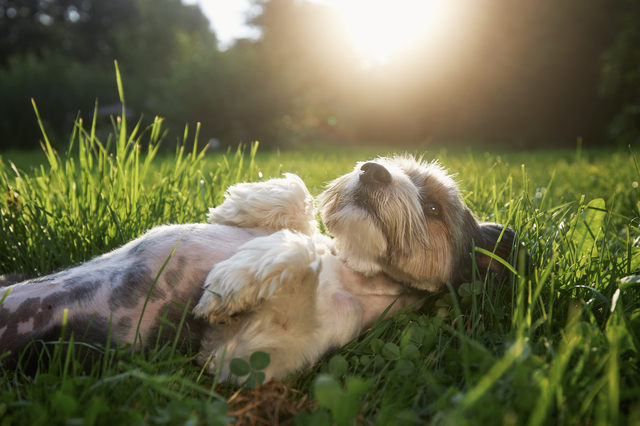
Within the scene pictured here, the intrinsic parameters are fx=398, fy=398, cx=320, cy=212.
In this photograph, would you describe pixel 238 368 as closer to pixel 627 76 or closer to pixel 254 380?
pixel 254 380

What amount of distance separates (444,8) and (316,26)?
15253mm

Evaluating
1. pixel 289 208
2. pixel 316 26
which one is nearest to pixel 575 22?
pixel 316 26

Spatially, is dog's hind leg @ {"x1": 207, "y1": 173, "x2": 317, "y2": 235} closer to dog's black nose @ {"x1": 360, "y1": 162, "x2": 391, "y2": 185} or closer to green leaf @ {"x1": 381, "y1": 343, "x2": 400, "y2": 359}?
dog's black nose @ {"x1": 360, "y1": 162, "x2": 391, "y2": 185}

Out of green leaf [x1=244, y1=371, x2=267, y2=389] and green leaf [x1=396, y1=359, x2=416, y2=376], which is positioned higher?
green leaf [x1=396, y1=359, x2=416, y2=376]

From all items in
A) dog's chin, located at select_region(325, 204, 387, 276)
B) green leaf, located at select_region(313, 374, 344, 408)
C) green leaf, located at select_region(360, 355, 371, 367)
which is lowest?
green leaf, located at select_region(360, 355, 371, 367)

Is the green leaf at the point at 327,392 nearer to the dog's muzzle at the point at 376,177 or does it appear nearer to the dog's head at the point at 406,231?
the dog's head at the point at 406,231

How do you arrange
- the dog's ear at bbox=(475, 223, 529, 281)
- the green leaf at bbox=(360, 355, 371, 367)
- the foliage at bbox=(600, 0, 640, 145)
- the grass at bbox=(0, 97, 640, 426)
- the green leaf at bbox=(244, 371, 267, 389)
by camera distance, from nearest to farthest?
the grass at bbox=(0, 97, 640, 426) → the green leaf at bbox=(244, 371, 267, 389) → the green leaf at bbox=(360, 355, 371, 367) → the dog's ear at bbox=(475, 223, 529, 281) → the foliage at bbox=(600, 0, 640, 145)

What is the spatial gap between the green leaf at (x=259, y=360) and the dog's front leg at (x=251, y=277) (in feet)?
0.76

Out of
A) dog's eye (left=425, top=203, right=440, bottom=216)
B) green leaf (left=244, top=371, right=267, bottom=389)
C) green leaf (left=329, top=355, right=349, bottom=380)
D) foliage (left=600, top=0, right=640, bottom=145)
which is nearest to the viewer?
green leaf (left=244, top=371, right=267, bottom=389)

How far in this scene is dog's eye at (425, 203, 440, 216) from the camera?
241 centimetres

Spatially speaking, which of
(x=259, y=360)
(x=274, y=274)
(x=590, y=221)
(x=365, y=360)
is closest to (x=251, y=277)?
(x=274, y=274)

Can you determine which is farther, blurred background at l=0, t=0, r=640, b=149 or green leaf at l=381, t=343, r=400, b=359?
blurred background at l=0, t=0, r=640, b=149

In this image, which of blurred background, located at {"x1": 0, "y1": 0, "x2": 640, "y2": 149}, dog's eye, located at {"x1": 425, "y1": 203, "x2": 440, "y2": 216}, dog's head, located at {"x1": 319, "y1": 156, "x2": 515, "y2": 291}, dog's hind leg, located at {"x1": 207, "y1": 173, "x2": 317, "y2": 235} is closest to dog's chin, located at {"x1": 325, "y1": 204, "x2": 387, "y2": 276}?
dog's head, located at {"x1": 319, "y1": 156, "x2": 515, "y2": 291}

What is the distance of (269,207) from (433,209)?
1.00 metres
